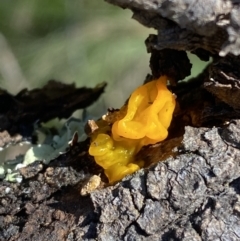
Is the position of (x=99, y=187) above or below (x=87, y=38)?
above

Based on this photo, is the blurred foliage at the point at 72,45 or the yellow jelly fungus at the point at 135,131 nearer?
the yellow jelly fungus at the point at 135,131

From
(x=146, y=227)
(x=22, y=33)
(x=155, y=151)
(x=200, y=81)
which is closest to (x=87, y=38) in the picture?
(x=22, y=33)

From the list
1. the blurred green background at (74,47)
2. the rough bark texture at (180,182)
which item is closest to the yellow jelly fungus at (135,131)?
the rough bark texture at (180,182)

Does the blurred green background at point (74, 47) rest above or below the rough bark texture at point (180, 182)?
below

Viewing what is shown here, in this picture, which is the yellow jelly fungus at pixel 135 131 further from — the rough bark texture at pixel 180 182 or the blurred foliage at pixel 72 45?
the blurred foliage at pixel 72 45

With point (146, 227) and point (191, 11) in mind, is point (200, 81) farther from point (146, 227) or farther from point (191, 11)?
point (146, 227)

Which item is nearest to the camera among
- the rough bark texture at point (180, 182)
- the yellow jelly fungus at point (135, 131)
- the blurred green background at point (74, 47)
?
the rough bark texture at point (180, 182)

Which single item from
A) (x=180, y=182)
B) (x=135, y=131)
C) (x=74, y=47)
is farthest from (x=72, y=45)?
(x=180, y=182)
